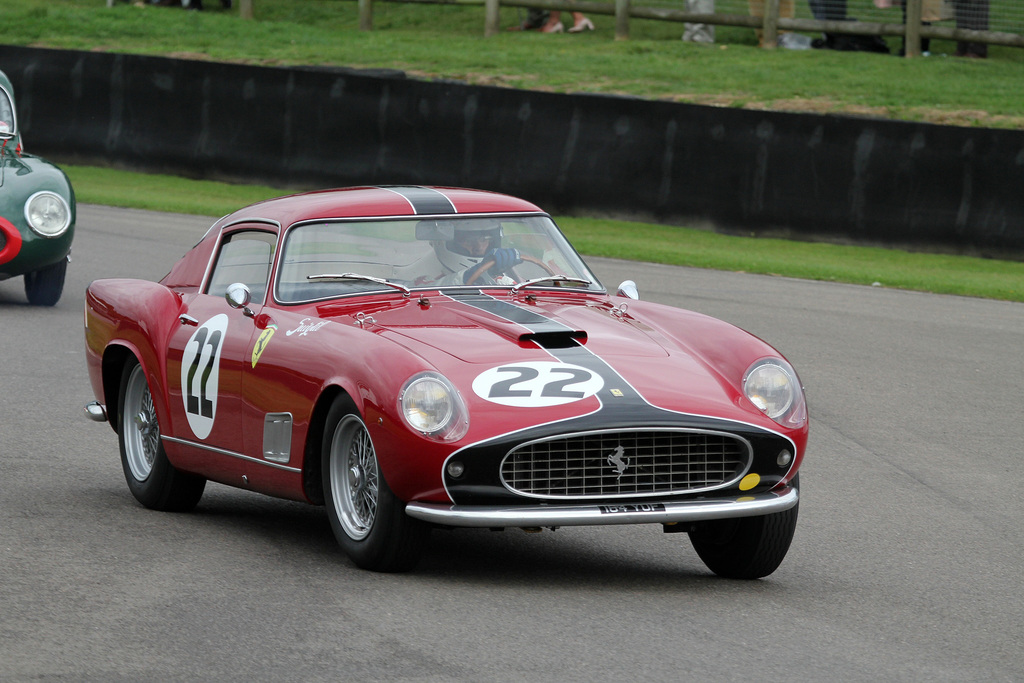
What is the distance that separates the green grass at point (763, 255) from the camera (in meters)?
16.7

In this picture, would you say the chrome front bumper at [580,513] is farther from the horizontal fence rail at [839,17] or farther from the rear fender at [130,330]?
the horizontal fence rail at [839,17]

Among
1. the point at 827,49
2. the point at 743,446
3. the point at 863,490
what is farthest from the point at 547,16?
the point at 743,446

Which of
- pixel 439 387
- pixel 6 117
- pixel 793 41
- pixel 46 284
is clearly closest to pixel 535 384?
pixel 439 387

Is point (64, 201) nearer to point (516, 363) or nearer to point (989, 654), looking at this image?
point (516, 363)

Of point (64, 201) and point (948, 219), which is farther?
point (948, 219)

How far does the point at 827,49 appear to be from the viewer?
87.5 ft

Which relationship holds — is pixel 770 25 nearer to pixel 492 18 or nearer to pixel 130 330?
pixel 492 18

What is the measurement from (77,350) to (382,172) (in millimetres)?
10227

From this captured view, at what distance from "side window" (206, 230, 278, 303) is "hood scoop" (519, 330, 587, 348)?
4.78 ft

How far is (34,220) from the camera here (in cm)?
1202

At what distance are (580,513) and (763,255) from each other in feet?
43.8

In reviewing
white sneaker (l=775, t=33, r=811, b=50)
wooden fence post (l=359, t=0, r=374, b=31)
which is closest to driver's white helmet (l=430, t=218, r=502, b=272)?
white sneaker (l=775, t=33, r=811, b=50)

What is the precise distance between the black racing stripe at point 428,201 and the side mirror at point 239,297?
0.80 m

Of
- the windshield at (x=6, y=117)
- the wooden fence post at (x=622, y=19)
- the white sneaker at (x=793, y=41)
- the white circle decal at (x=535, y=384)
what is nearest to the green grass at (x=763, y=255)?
the windshield at (x=6, y=117)
